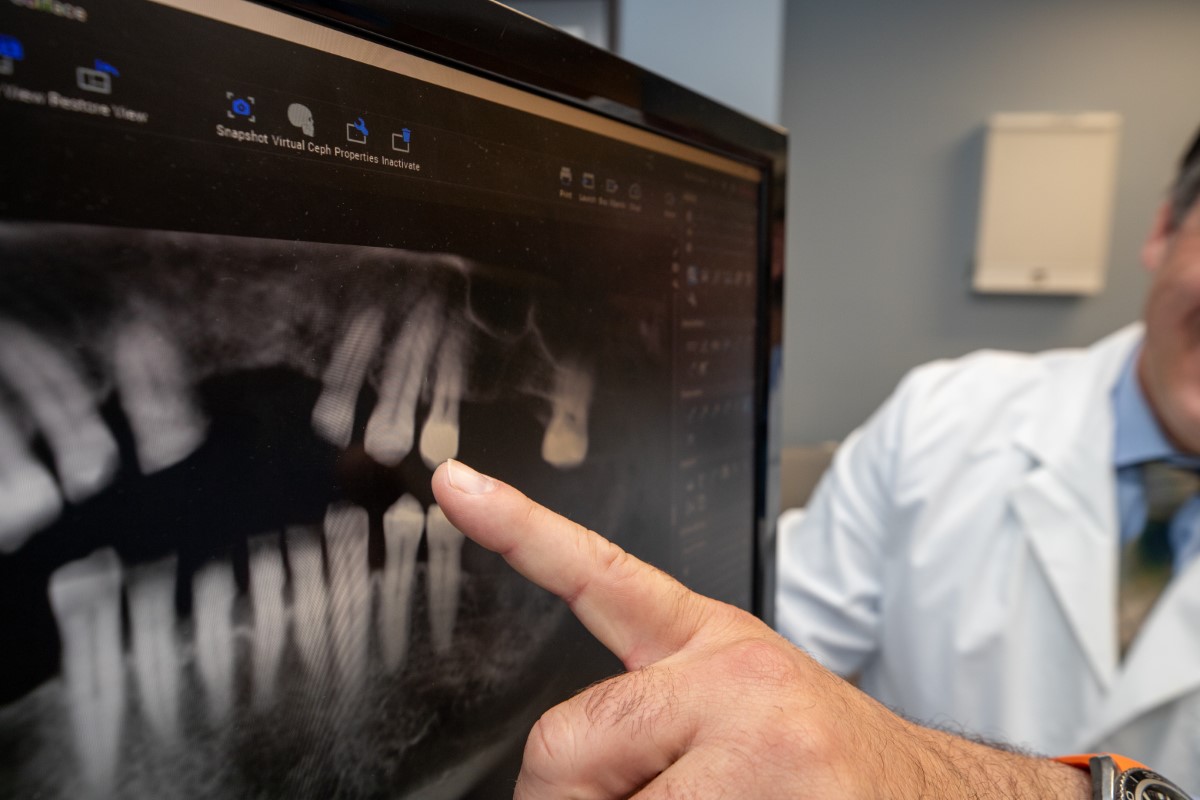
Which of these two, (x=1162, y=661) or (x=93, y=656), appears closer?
(x=93, y=656)

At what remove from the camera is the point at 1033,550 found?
629 mm

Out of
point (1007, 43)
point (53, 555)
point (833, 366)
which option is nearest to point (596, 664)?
point (53, 555)

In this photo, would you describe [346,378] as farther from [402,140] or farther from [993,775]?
[993,775]

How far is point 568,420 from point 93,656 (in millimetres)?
158

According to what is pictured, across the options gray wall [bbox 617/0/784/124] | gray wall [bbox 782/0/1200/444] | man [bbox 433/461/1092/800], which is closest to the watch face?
man [bbox 433/461/1092/800]

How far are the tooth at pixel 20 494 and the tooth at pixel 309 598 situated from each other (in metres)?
0.05

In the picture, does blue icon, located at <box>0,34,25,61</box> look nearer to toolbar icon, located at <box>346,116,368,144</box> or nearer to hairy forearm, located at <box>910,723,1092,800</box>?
toolbar icon, located at <box>346,116,368,144</box>

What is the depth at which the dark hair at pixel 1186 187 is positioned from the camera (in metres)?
0.61

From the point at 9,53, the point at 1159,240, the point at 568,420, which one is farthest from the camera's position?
the point at 1159,240

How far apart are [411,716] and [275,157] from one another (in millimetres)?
174

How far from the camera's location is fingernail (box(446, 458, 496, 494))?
21cm

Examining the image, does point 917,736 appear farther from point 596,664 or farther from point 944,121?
point 944,121

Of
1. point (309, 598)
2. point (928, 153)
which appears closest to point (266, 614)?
point (309, 598)

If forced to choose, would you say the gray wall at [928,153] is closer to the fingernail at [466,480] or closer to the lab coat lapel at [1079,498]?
the lab coat lapel at [1079,498]
